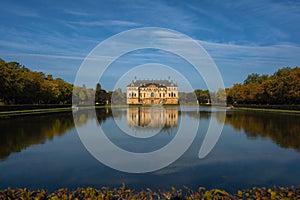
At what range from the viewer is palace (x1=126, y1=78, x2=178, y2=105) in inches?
5335

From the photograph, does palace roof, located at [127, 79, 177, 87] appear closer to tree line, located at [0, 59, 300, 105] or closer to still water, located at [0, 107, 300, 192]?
tree line, located at [0, 59, 300, 105]

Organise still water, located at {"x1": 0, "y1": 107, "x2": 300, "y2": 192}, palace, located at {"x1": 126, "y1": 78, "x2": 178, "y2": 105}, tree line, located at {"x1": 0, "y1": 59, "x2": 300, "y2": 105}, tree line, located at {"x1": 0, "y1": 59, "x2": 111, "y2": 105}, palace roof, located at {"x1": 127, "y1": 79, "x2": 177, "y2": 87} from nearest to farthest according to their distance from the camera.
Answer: still water, located at {"x1": 0, "y1": 107, "x2": 300, "y2": 192} → tree line, located at {"x1": 0, "y1": 59, "x2": 111, "y2": 105} → tree line, located at {"x1": 0, "y1": 59, "x2": 300, "y2": 105} → palace, located at {"x1": 126, "y1": 78, "x2": 178, "y2": 105} → palace roof, located at {"x1": 127, "y1": 79, "x2": 177, "y2": 87}

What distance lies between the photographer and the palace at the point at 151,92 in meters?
136

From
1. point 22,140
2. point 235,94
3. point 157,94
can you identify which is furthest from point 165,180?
point 157,94

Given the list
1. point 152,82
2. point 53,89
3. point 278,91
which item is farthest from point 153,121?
point 152,82

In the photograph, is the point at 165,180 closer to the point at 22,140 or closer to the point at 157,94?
the point at 22,140

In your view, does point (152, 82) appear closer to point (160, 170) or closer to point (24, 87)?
point (24, 87)

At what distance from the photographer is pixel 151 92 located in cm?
14088

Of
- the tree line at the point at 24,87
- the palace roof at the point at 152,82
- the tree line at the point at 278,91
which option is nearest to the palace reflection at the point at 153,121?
the tree line at the point at 24,87

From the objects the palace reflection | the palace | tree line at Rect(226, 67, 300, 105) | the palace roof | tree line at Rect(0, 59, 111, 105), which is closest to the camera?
the palace reflection

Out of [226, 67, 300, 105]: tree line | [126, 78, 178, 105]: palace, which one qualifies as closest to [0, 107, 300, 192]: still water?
[226, 67, 300, 105]: tree line

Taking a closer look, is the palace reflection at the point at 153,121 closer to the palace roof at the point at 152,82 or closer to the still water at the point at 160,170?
the still water at the point at 160,170

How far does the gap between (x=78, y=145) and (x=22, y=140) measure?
339 centimetres

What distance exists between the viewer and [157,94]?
13975 cm
